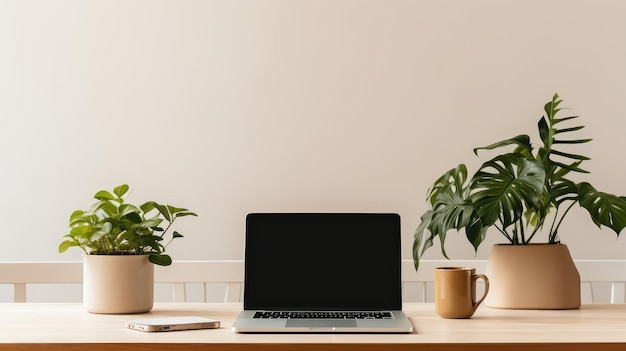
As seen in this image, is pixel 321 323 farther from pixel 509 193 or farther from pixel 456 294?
pixel 509 193

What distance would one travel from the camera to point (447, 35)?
2.59 metres

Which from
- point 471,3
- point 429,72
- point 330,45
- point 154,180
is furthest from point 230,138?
point 471,3

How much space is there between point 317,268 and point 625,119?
161cm

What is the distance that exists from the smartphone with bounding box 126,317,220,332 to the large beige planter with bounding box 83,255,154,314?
184 mm

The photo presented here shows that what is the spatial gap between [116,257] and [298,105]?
1299 millimetres

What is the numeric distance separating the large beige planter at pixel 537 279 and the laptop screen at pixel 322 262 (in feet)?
0.79

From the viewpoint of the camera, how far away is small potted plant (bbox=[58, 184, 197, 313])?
1.39m

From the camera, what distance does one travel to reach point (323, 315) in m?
1.31

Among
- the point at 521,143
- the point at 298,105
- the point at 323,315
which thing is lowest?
the point at 323,315

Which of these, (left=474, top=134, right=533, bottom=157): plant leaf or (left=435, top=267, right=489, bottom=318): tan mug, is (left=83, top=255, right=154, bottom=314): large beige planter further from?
(left=474, top=134, right=533, bottom=157): plant leaf

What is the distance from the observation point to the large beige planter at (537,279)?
147cm

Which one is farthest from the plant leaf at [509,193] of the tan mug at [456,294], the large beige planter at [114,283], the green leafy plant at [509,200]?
the large beige planter at [114,283]

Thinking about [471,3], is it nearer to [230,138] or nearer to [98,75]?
[230,138]

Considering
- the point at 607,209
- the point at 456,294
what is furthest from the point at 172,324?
the point at 607,209
